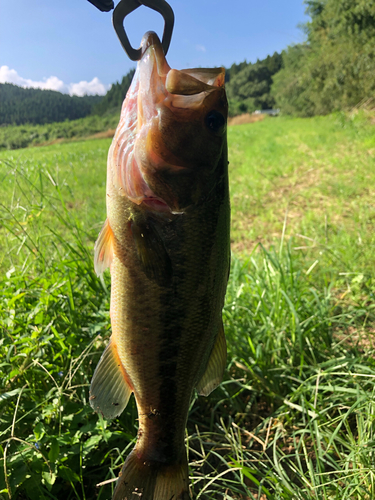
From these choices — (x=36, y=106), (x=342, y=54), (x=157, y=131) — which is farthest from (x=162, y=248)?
(x=342, y=54)

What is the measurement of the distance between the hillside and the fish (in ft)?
12.3

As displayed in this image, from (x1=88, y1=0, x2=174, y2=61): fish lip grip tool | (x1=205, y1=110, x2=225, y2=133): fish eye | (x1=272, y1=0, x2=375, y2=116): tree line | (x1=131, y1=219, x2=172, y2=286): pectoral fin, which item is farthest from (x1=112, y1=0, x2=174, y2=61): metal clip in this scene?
(x1=272, y1=0, x2=375, y2=116): tree line

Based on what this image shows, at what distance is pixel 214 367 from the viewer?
136 centimetres

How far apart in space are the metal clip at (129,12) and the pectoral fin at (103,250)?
633 millimetres

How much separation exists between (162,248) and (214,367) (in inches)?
23.0

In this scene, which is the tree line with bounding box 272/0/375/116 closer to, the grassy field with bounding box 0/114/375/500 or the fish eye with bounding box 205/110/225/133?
the grassy field with bounding box 0/114/375/500

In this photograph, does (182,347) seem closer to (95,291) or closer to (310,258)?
(95,291)

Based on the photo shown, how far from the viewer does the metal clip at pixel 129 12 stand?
1.04 metres

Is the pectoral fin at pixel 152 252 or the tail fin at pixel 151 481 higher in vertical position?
the pectoral fin at pixel 152 252

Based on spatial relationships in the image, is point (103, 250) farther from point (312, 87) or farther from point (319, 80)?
point (312, 87)

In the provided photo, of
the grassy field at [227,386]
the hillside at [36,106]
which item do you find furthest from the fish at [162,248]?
the hillside at [36,106]

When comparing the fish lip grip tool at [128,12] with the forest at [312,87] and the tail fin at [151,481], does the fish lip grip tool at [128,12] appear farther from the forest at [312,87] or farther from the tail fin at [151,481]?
the tail fin at [151,481]

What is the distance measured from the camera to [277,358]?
2.52 m

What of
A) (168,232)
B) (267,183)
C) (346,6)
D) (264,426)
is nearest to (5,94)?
(168,232)
